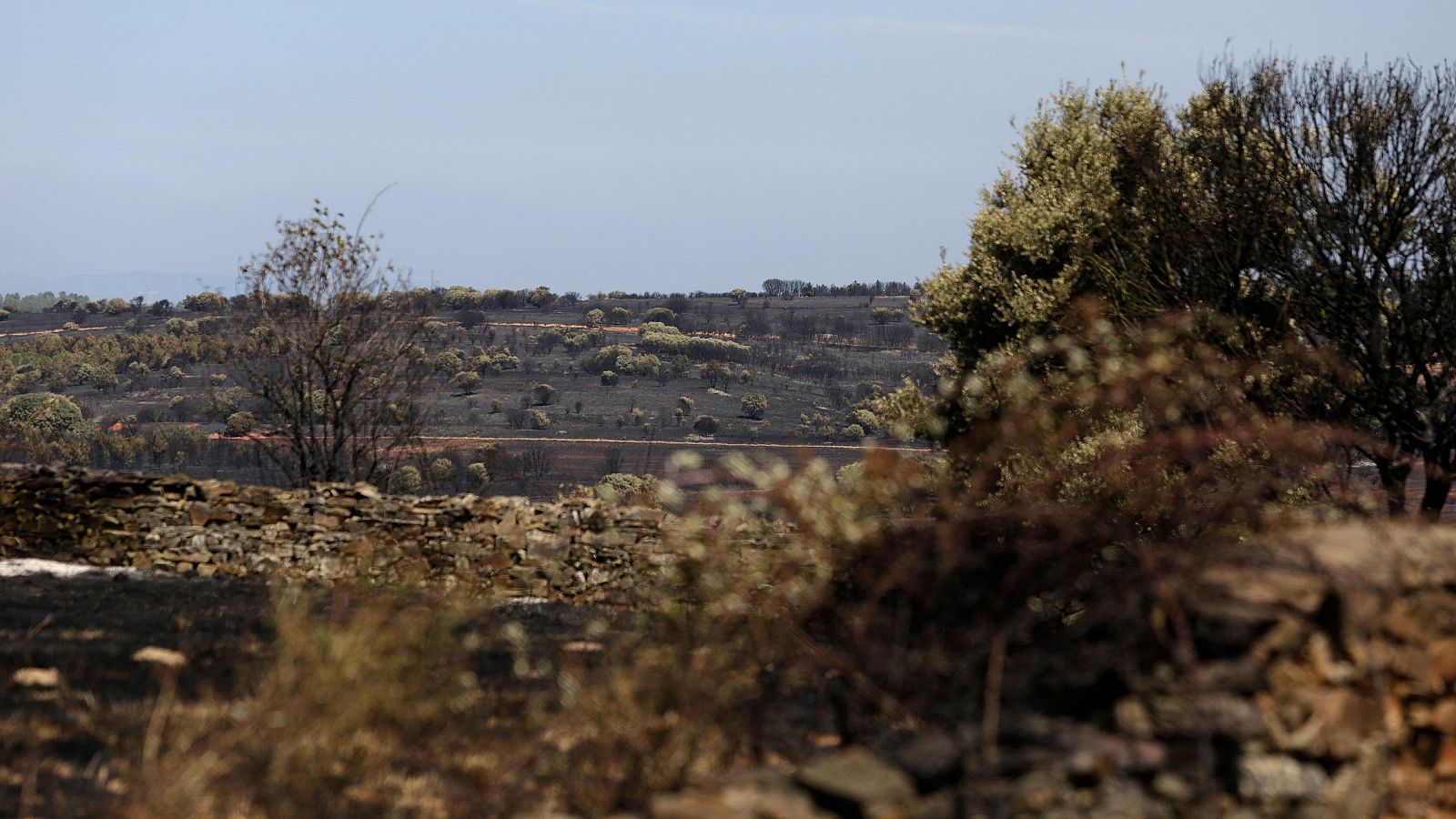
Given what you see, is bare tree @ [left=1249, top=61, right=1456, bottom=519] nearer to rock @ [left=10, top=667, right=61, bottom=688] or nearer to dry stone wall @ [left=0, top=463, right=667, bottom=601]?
dry stone wall @ [left=0, top=463, right=667, bottom=601]

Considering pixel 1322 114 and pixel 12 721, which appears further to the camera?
pixel 1322 114

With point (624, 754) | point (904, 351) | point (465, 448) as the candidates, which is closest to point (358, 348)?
point (624, 754)

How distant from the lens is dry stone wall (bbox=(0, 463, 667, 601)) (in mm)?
14961

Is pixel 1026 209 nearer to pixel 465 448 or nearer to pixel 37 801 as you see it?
pixel 37 801

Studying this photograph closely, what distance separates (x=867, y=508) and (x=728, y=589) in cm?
122

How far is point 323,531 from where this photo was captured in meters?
15.7

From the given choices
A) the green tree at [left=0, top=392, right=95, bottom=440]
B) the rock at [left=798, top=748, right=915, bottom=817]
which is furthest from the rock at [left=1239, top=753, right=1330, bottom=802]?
the green tree at [left=0, top=392, right=95, bottom=440]

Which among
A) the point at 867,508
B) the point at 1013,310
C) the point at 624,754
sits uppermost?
the point at 1013,310

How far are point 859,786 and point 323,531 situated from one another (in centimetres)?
1315

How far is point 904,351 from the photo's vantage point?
116 metres

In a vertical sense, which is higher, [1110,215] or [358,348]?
[1110,215]

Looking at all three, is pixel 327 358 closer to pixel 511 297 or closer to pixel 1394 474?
pixel 1394 474

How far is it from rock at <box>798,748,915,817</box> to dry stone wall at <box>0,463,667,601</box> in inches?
419

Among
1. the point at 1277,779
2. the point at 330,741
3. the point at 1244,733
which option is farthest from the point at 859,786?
the point at 330,741
